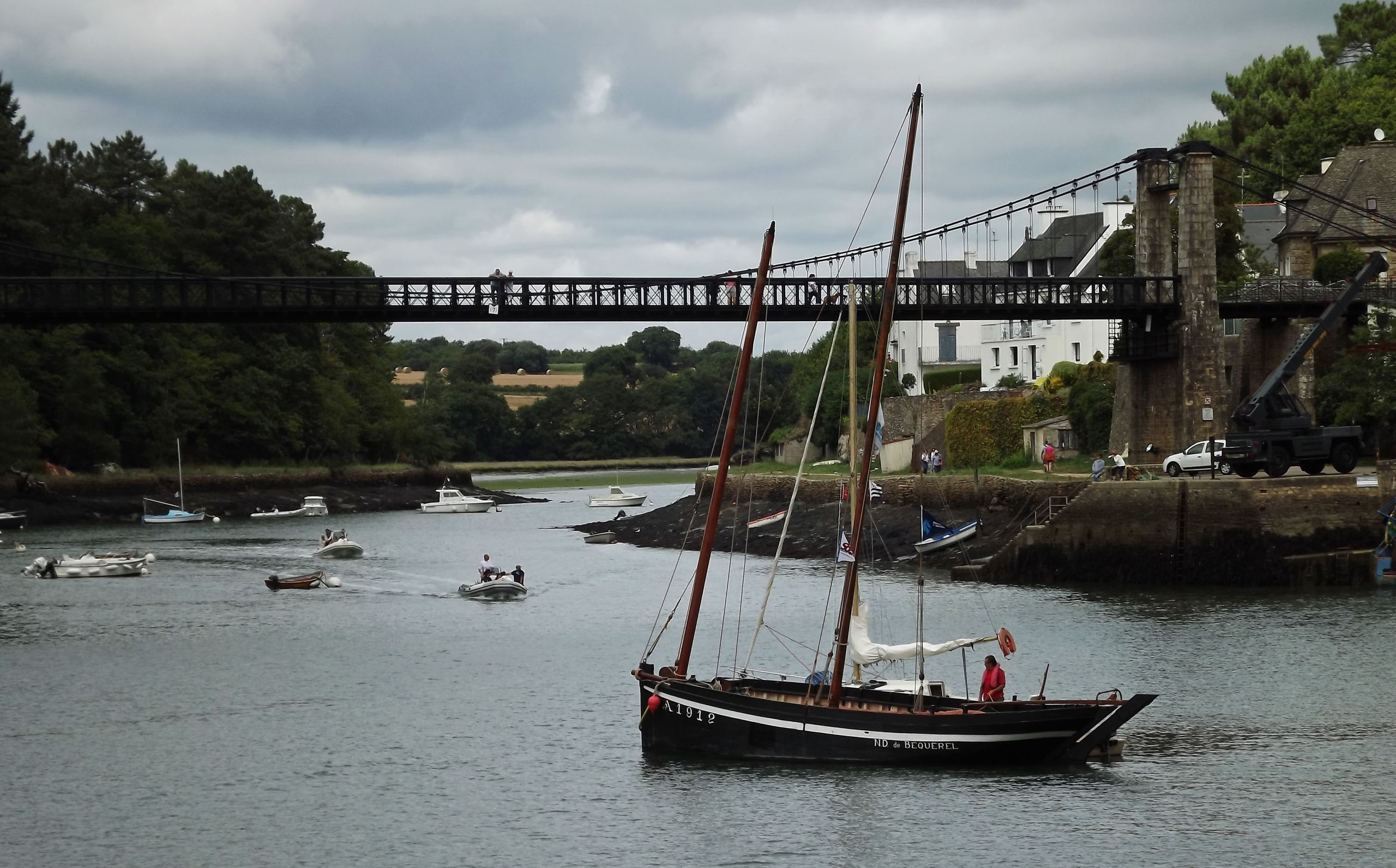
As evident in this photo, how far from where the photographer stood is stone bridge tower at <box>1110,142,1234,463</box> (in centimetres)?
7688

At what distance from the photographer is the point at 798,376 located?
142375mm

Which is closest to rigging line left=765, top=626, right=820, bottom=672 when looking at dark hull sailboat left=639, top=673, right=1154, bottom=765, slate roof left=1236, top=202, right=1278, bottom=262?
dark hull sailboat left=639, top=673, right=1154, bottom=765

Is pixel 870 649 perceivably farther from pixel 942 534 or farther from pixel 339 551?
pixel 339 551

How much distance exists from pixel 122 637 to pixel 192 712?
1585 centimetres

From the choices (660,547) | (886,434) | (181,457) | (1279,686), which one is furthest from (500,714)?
(181,457)

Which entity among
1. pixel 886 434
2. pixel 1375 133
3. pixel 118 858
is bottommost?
pixel 118 858

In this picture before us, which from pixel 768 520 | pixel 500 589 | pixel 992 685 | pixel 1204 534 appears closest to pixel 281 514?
pixel 768 520

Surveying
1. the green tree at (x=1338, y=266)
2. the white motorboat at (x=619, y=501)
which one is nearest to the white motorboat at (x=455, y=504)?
the white motorboat at (x=619, y=501)

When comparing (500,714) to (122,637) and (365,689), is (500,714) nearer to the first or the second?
(365,689)

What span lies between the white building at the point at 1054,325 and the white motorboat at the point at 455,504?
4824 centimetres

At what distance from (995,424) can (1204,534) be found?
98.1 feet

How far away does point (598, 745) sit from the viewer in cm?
3750

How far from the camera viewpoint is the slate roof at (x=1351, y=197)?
87625mm

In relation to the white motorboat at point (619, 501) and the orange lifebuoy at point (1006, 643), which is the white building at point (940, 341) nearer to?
the white motorboat at point (619, 501)
